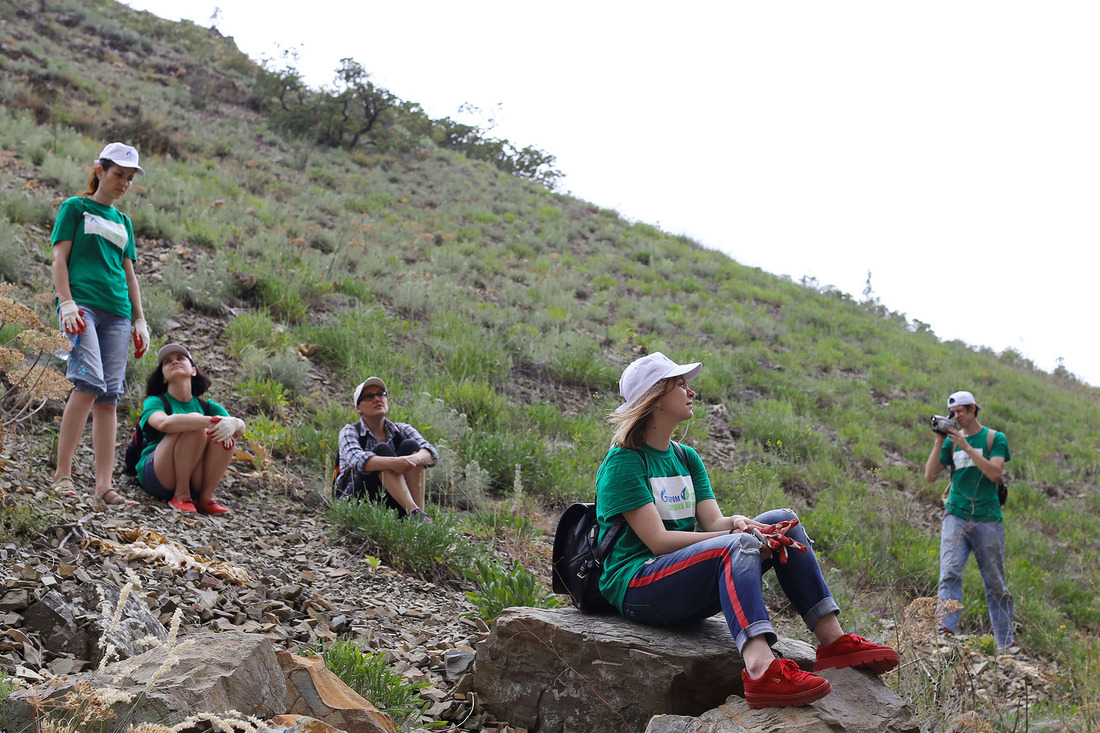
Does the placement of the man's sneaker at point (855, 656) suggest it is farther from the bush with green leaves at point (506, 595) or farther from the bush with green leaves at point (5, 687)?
the bush with green leaves at point (5, 687)

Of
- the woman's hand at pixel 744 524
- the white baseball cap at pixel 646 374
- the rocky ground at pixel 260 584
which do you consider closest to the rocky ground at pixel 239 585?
the rocky ground at pixel 260 584

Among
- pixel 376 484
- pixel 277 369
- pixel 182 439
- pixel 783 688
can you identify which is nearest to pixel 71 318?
pixel 182 439

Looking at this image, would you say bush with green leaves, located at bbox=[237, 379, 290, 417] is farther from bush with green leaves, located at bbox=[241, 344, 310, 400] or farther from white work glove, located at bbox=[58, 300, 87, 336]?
white work glove, located at bbox=[58, 300, 87, 336]

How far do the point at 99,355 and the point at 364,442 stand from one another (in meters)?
1.83

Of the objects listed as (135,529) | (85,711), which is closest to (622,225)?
(135,529)

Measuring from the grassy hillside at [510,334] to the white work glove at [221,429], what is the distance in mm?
1206

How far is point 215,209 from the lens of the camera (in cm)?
1141

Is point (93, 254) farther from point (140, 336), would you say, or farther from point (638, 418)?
point (638, 418)

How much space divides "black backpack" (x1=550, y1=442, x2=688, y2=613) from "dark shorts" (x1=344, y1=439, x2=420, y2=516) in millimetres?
2131

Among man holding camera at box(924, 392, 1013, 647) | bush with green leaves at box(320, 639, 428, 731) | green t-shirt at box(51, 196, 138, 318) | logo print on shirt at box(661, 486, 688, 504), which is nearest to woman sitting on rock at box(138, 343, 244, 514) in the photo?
green t-shirt at box(51, 196, 138, 318)

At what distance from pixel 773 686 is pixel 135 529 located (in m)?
3.20

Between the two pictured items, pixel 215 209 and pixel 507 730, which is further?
pixel 215 209

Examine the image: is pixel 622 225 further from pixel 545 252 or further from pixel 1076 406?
pixel 1076 406

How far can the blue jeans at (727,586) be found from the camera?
106 inches
